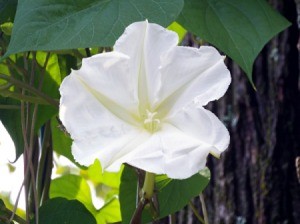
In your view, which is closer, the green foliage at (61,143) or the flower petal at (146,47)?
the flower petal at (146,47)

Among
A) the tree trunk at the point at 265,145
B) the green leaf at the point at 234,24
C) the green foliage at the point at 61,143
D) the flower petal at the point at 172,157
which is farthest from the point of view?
the tree trunk at the point at 265,145

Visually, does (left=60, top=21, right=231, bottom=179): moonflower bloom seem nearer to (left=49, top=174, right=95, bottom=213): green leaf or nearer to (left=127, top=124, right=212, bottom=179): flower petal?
(left=127, top=124, right=212, bottom=179): flower petal

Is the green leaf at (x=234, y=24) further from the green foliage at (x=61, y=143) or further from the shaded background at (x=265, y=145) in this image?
the shaded background at (x=265, y=145)

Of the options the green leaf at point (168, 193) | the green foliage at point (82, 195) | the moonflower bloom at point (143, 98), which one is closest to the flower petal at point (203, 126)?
the moonflower bloom at point (143, 98)

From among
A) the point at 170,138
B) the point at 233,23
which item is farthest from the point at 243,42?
the point at 170,138

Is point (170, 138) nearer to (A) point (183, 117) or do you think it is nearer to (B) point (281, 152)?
(A) point (183, 117)

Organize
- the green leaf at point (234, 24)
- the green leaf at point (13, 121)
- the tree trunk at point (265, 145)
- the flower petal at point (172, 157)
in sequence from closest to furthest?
the flower petal at point (172, 157), the green leaf at point (234, 24), the green leaf at point (13, 121), the tree trunk at point (265, 145)

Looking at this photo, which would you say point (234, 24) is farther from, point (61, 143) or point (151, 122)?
point (61, 143)
